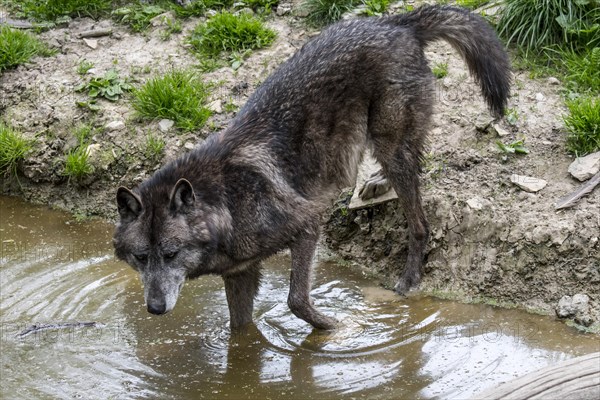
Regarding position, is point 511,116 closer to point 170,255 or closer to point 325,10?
point 325,10

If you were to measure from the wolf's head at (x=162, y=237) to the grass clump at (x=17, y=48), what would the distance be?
4.45 m

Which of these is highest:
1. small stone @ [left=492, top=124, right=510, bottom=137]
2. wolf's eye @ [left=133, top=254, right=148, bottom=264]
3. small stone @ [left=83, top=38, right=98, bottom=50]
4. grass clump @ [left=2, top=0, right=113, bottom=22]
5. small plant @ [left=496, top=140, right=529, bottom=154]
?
small stone @ [left=492, top=124, right=510, bottom=137]

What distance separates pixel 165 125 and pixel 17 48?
219 centimetres

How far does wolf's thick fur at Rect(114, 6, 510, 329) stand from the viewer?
6270mm

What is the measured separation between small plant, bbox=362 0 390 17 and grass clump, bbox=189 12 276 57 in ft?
3.25

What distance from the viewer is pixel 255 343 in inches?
270

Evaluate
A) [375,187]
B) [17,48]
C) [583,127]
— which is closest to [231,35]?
[17,48]

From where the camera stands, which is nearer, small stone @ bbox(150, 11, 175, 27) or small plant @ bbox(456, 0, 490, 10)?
small plant @ bbox(456, 0, 490, 10)

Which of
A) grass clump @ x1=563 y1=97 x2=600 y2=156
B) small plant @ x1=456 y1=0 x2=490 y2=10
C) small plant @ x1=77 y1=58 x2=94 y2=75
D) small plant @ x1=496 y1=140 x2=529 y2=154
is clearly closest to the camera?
grass clump @ x1=563 y1=97 x2=600 y2=156

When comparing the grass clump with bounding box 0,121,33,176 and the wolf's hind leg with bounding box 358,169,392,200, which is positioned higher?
the wolf's hind leg with bounding box 358,169,392,200

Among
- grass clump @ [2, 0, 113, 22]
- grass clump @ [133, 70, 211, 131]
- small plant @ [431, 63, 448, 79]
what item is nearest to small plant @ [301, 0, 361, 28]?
small plant @ [431, 63, 448, 79]

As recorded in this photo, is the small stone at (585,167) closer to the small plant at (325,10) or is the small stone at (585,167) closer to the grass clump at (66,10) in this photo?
the small plant at (325,10)

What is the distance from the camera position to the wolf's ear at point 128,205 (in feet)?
20.1

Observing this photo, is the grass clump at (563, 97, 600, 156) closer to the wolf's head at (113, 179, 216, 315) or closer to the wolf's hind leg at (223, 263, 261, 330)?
the wolf's hind leg at (223, 263, 261, 330)
